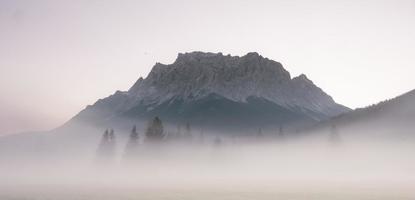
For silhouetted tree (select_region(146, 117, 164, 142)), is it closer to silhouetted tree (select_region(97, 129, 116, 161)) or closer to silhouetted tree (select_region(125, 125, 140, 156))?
silhouetted tree (select_region(125, 125, 140, 156))

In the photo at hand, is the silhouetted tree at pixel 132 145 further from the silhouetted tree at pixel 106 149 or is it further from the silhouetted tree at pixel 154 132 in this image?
the silhouetted tree at pixel 106 149

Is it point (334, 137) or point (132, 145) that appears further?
point (334, 137)

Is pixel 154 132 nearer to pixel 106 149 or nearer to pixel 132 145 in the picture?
pixel 132 145

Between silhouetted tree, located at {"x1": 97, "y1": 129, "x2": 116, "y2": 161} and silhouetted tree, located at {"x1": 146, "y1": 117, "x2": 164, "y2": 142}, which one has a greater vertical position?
silhouetted tree, located at {"x1": 146, "y1": 117, "x2": 164, "y2": 142}

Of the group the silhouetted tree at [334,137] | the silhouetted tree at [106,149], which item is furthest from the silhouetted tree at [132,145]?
the silhouetted tree at [334,137]

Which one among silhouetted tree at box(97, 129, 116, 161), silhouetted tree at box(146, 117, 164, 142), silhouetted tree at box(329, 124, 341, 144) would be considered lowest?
silhouetted tree at box(97, 129, 116, 161)

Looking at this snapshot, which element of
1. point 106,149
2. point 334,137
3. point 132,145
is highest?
point 334,137

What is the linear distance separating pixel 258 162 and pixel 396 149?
57.1 m

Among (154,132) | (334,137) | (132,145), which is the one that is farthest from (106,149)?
(334,137)

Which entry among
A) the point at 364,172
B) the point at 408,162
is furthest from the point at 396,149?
the point at 364,172

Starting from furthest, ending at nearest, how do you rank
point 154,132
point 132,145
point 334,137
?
point 334,137, point 154,132, point 132,145

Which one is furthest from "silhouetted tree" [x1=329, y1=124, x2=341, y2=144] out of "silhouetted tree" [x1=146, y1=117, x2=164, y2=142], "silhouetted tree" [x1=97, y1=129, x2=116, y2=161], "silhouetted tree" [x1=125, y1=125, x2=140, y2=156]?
"silhouetted tree" [x1=97, y1=129, x2=116, y2=161]

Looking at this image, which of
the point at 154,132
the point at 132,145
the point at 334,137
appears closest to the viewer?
the point at 132,145

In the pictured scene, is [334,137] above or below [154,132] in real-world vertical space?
above
